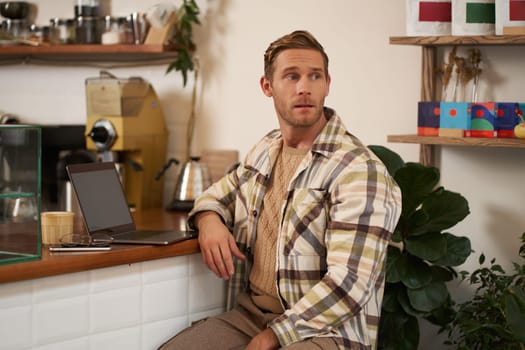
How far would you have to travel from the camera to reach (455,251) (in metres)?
2.90

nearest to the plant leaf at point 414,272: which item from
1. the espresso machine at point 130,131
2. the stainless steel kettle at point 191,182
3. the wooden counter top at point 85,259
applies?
the wooden counter top at point 85,259

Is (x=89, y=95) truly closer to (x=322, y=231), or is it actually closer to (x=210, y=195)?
(x=210, y=195)

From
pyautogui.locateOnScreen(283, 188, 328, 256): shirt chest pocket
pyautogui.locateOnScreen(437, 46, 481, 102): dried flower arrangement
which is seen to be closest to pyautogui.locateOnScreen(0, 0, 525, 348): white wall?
pyautogui.locateOnScreen(437, 46, 481, 102): dried flower arrangement

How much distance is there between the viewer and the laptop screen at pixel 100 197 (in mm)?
2607

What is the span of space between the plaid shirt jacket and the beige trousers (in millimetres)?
149

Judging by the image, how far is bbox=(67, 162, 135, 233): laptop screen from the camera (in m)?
2.61

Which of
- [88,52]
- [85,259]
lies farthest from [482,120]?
[88,52]

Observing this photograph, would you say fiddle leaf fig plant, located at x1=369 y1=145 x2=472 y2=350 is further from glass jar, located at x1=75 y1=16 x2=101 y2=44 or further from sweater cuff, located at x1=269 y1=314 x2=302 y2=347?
glass jar, located at x1=75 y1=16 x2=101 y2=44

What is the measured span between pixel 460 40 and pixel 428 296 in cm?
87

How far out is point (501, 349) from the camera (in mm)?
2730

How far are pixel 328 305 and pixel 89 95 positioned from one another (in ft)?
6.52

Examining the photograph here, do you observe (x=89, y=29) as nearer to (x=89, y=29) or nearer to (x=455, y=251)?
(x=89, y=29)

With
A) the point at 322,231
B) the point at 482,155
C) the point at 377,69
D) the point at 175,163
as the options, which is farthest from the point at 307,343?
the point at 175,163

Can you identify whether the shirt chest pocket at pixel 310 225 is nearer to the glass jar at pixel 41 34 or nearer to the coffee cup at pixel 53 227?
the coffee cup at pixel 53 227
